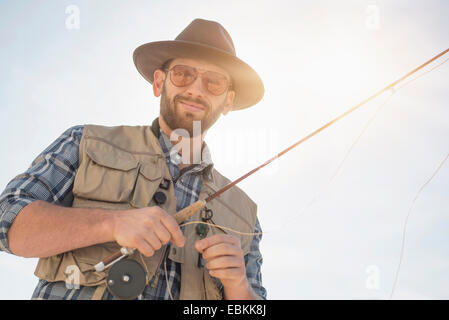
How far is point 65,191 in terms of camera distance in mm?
2779

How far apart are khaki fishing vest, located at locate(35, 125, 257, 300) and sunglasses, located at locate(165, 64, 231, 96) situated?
0.48 m

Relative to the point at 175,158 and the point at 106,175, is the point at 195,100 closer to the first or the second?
the point at 175,158

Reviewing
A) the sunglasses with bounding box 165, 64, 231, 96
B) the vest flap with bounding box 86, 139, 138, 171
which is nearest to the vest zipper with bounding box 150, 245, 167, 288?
the vest flap with bounding box 86, 139, 138, 171

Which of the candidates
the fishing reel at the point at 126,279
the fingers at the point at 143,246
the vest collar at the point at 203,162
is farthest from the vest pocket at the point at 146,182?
the fingers at the point at 143,246

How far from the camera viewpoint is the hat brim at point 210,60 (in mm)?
3684

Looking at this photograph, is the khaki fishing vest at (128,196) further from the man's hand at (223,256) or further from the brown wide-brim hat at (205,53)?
the brown wide-brim hat at (205,53)

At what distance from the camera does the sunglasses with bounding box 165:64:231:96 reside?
3559mm

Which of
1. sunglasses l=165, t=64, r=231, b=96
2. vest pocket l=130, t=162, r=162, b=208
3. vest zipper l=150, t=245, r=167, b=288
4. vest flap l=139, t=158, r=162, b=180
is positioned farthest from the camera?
sunglasses l=165, t=64, r=231, b=96

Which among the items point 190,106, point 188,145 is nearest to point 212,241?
point 188,145

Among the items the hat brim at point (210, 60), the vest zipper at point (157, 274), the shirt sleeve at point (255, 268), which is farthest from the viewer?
the hat brim at point (210, 60)

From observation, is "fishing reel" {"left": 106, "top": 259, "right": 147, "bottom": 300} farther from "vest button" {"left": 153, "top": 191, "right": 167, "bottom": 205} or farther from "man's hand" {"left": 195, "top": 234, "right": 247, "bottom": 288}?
"vest button" {"left": 153, "top": 191, "right": 167, "bottom": 205}

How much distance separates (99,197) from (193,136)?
1.05 metres

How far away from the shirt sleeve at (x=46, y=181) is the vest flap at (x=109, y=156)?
10cm
